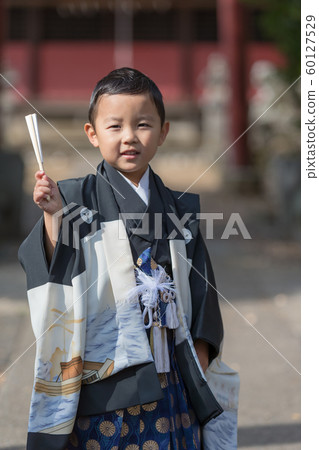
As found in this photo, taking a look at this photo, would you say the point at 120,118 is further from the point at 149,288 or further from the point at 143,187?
the point at 149,288

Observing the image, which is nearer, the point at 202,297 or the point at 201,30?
the point at 202,297

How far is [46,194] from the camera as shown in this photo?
196cm

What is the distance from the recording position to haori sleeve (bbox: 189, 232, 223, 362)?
2.08m

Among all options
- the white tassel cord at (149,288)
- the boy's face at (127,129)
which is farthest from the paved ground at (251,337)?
the boy's face at (127,129)

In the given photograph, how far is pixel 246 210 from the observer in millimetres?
8570

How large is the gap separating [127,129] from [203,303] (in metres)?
0.53

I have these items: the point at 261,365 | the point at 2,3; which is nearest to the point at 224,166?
the point at 2,3

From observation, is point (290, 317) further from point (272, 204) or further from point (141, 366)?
point (272, 204)

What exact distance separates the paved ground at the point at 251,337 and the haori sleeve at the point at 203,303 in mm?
1009

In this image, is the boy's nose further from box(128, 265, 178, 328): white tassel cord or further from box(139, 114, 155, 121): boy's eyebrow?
box(128, 265, 178, 328): white tassel cord

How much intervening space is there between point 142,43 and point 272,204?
7013 millimetres

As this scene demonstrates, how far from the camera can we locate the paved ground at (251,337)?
3127 millimetres

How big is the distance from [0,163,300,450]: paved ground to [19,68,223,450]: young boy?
1.00m
